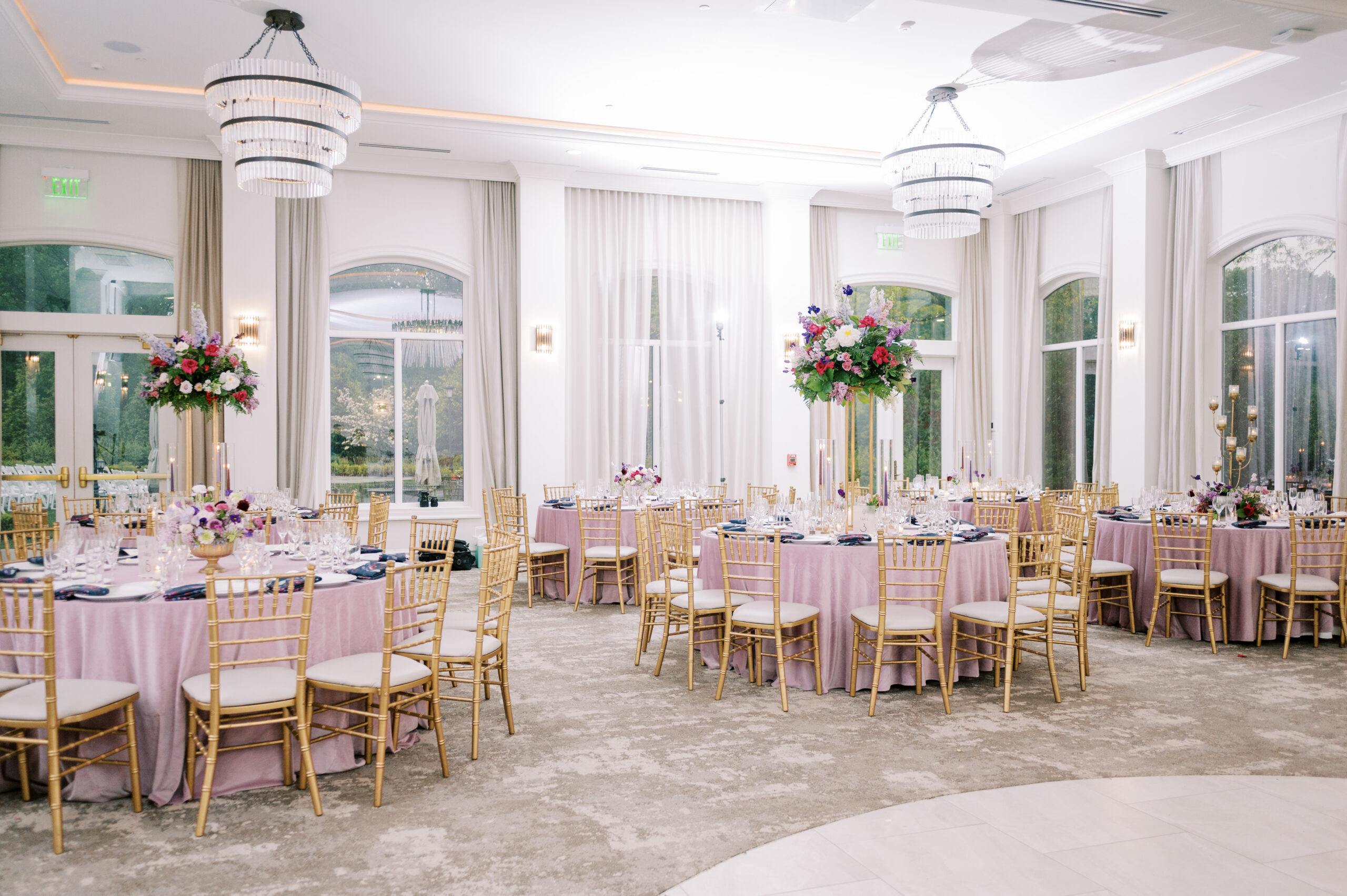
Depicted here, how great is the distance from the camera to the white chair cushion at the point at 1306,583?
21.2 feet

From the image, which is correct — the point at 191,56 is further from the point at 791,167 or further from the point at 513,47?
the point at 791,167

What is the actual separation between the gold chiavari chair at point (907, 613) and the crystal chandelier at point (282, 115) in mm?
3950

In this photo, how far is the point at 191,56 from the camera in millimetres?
7504

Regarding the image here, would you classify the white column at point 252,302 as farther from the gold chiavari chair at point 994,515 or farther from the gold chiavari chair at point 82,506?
the gold chiavari chair at point 994,515

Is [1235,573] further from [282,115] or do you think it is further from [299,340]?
[299,340]

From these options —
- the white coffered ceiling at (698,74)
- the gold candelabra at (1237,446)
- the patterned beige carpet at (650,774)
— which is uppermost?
the white coffered ceiling at (698,74)

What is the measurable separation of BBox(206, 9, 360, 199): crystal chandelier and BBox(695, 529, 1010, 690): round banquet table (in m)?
3.64

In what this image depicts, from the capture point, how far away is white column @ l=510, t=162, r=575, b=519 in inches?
402

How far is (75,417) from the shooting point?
30.2ft

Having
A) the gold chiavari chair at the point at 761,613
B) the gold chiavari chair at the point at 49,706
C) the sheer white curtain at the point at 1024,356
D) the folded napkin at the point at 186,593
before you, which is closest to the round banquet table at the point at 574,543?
the gold chiavari chair at the point at 761,613

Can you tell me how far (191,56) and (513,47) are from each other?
2587mm

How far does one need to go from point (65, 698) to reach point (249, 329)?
644 cm

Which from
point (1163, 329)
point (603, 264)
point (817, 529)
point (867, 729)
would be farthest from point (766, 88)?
point (867, 729)

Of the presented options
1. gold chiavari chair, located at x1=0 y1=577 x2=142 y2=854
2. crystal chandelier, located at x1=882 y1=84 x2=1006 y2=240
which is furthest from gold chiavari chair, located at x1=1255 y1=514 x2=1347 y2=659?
gold chiavari chair, located at x1=0 y1=577 x2=142 y2=854
